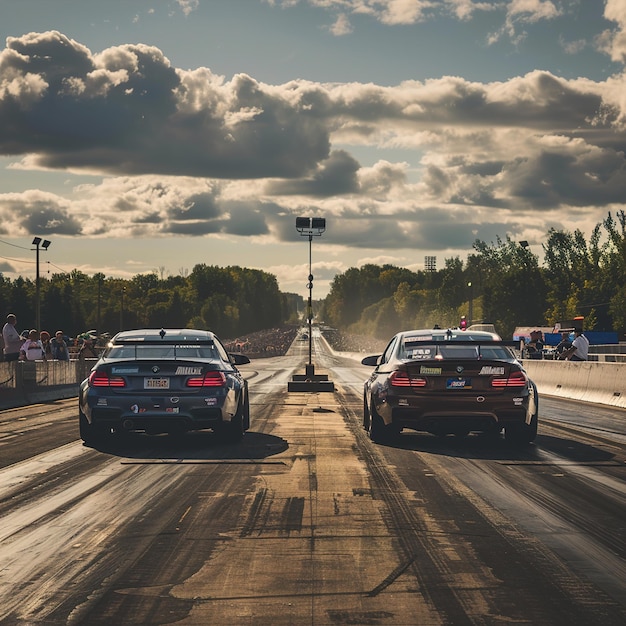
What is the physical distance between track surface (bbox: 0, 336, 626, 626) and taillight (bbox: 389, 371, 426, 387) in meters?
0.83

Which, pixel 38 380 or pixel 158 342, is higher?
pixel 158 342

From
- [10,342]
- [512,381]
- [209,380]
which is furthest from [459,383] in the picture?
[10,342]

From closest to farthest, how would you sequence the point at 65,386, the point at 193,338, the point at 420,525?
the point at 420,525, the point at 193,338, the point at 65,386

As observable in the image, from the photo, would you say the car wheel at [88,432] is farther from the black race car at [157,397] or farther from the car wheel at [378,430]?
the car wheel at [378,430]

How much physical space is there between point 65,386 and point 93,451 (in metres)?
16.4

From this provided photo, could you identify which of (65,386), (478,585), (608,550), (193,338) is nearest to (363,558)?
(478,585)

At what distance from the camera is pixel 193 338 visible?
15242 mm

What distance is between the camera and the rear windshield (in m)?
14.7

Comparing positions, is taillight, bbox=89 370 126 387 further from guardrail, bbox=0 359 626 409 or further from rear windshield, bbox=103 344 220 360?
guardrail, bbox=0 359 626 409

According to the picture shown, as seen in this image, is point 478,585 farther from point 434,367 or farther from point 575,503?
point 434,367

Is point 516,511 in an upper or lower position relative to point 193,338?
lower

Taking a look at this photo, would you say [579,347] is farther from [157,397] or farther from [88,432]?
[88,432]

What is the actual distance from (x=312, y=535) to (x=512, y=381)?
281 inches

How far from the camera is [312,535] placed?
772 centimetres
